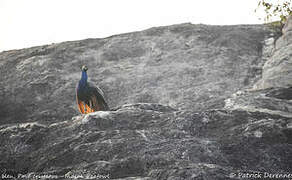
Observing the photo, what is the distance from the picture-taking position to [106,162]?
625 cm

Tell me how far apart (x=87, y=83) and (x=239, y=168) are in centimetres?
605

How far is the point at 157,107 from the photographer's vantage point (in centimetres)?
916

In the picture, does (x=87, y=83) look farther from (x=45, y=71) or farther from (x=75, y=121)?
(x=45, y=71)

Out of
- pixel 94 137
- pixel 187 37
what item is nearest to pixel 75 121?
pixel 94 137

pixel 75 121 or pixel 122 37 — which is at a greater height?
pixel 122 37

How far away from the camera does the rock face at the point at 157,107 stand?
6.13 m

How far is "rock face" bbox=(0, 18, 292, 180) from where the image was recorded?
613cm
